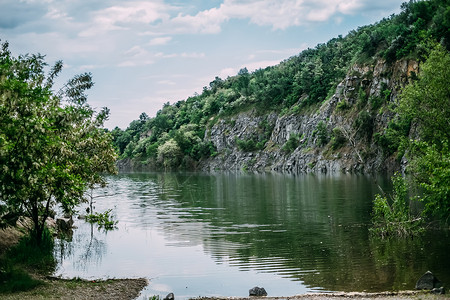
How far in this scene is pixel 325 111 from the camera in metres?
133

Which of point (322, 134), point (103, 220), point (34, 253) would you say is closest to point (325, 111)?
point (322, 134)

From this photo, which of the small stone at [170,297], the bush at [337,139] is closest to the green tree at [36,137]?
the small stone at [170,297]

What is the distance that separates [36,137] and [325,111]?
12229cm

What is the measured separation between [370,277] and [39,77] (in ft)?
64.1

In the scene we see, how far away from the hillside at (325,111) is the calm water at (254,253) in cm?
2564

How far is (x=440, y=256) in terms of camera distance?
2392 centimetres

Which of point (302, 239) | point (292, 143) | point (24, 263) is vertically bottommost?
point (302, 239)

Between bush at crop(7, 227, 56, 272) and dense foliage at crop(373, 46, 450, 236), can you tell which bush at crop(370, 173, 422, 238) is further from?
bush at crop(7, 227, 56, 272)

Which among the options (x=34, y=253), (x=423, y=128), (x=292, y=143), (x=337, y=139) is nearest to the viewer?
(x=34, y=253)

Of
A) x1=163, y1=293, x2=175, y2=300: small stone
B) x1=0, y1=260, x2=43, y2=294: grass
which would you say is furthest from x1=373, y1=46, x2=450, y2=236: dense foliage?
x1=0, y1=260, x2=43, y2=294: grass

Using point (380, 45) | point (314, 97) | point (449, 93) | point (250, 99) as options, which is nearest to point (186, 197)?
point (449, 93)

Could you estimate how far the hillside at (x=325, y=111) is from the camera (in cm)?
10188

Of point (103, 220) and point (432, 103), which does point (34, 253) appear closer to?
point (103, 220)

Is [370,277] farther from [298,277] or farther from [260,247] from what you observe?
[260,247]
